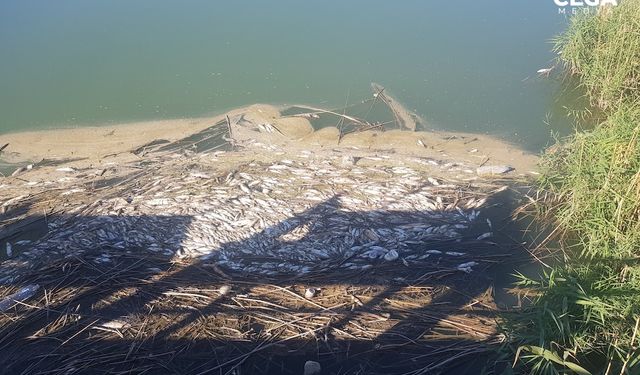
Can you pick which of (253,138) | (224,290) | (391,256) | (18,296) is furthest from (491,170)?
(18,296)

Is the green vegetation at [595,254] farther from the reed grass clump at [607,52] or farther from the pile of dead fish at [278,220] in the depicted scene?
the pile of dead fish at [278,220]

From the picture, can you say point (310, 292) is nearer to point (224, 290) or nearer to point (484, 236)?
point (224, 290)

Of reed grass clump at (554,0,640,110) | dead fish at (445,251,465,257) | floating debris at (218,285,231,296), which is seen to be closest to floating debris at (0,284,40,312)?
floating debris at (218,285,231,296)

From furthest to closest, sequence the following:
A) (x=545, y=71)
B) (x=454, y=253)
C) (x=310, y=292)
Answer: (x=545, y=71) → (x=454, y=253) → (x=310, y=292)

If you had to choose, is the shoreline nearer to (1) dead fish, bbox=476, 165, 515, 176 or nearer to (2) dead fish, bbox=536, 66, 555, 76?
(1) dead fish, bbox=476, 165, 515, 176

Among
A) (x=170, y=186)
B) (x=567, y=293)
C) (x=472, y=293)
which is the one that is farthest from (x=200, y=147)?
(x=567, y=293)
